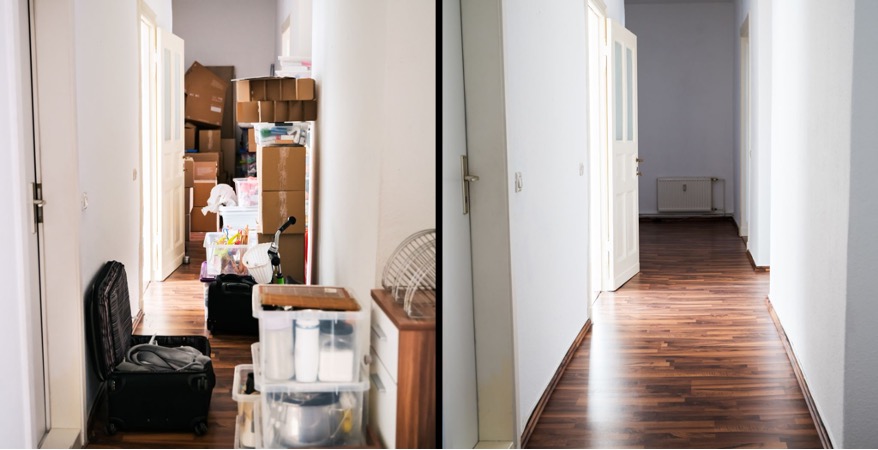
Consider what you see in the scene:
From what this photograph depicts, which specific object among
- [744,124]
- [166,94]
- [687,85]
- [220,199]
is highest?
[687,85]

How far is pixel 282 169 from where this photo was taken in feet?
Answer: 5.52

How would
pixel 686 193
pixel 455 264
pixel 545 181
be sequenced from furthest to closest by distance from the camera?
pixel 686 193 → pixel 545 181 → pixel 455 264

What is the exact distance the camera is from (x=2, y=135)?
1522 mm

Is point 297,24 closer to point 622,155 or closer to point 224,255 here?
point 224,255

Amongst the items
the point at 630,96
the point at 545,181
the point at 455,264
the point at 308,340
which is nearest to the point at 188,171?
the point at 308,340

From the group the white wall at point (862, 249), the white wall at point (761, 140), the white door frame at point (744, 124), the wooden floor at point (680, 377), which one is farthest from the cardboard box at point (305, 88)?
the white door frame at point (744, 124)

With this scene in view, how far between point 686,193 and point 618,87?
5.35 meters

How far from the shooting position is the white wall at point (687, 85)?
11.8 m

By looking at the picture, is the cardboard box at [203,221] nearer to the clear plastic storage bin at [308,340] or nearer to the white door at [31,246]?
the clear plastic storage bin at [308,340]

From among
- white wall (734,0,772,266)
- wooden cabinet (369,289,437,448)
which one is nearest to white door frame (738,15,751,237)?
white wall (734,0,772,266)

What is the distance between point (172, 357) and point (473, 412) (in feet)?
5.00

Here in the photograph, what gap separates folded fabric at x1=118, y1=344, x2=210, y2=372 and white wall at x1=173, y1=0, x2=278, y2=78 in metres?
0.55

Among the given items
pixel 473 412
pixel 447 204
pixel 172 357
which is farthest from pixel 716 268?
pixel 172 357

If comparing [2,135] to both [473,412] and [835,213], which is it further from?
[835,213]
